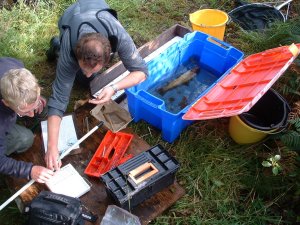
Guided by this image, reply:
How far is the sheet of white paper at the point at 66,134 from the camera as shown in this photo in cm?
288

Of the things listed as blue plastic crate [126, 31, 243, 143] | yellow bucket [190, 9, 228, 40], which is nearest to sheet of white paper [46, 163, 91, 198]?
blue plastic crate [126, 31, 243, 143]

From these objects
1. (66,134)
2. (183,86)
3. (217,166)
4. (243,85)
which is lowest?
(217,166)

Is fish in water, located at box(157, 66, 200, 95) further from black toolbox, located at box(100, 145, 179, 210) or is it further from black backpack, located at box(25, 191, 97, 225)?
black backpack, located at box(25, 191, 97, 225)

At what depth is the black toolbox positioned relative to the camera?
2355 millimetres

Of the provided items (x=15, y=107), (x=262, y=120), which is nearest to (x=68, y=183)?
(x=15, y=107)

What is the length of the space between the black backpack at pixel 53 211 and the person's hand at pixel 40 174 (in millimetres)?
273

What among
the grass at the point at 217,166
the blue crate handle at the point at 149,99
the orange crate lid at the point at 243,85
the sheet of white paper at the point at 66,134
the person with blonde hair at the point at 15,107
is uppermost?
the person with blonde hair at the point at 15,107

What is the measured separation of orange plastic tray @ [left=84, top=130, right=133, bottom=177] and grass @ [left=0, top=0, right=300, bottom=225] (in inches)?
11.7

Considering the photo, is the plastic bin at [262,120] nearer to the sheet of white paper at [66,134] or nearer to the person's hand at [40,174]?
the sheet of white paper at [66,134]

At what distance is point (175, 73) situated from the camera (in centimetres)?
362

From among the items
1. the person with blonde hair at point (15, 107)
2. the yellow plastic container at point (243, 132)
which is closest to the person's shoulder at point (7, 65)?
the person with blonde hair at point (15, 107)

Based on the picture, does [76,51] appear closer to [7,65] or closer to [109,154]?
[7,65]

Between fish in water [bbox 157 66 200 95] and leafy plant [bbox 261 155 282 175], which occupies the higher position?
fish in water [bbox 157 66 200 95]

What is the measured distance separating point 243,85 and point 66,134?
1661mm
